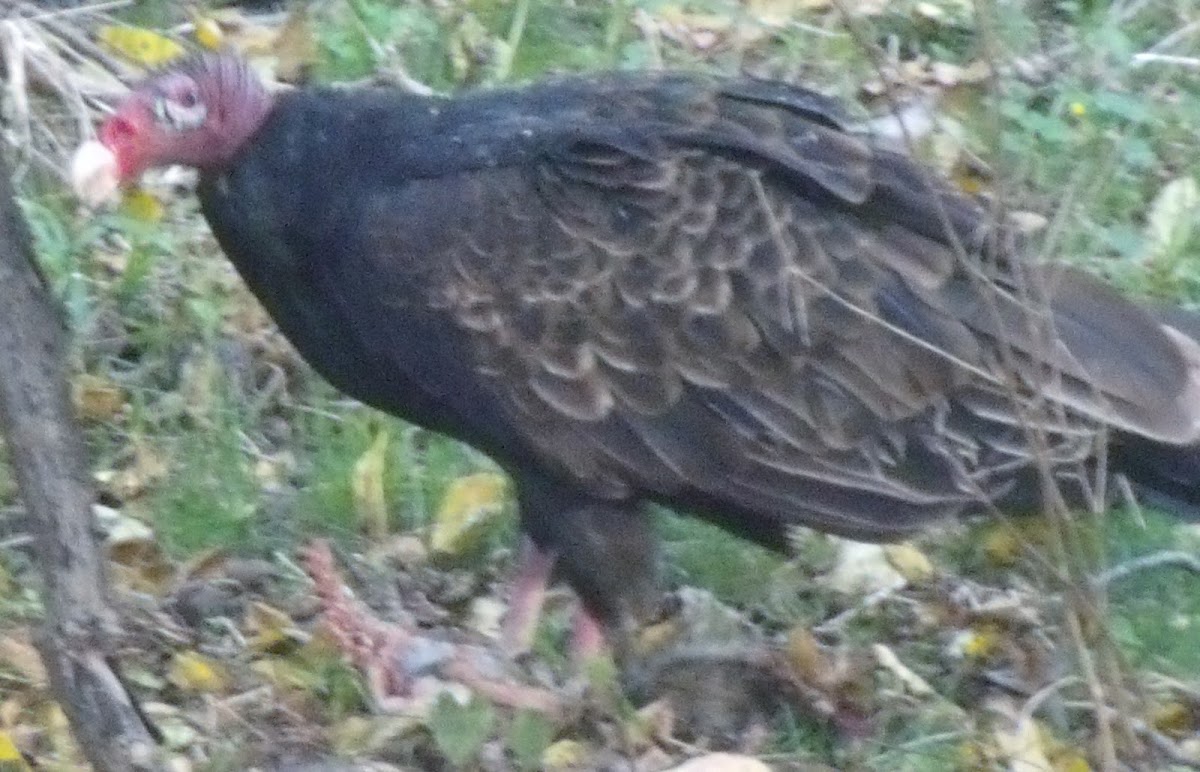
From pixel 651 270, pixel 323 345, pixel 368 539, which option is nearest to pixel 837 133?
pixel 651 270

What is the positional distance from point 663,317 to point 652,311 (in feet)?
0.07

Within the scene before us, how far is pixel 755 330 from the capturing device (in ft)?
11.6

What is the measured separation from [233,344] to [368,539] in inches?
26.6

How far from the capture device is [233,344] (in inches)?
183

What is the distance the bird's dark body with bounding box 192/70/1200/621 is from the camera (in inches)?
137

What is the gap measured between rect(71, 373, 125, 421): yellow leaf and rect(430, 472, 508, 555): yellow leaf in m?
0.77

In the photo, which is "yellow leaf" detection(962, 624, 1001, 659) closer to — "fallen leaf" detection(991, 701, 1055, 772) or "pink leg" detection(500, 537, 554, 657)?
"fallen leaf" detection(991, 701, 1055, 772)

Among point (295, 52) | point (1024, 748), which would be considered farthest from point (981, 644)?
point (295, 52)

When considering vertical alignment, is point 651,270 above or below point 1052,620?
above

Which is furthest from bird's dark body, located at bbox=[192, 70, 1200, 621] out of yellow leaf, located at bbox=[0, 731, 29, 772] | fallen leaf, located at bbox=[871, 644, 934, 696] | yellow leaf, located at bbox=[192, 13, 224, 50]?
yellow leaf, located at bbox=[192, 13, 224, 50]

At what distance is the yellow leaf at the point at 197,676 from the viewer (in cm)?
370

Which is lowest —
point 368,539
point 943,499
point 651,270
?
point 368,539

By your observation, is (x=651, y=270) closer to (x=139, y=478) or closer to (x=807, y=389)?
(x=807, y=389)

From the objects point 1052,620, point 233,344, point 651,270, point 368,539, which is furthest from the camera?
point 233,344
